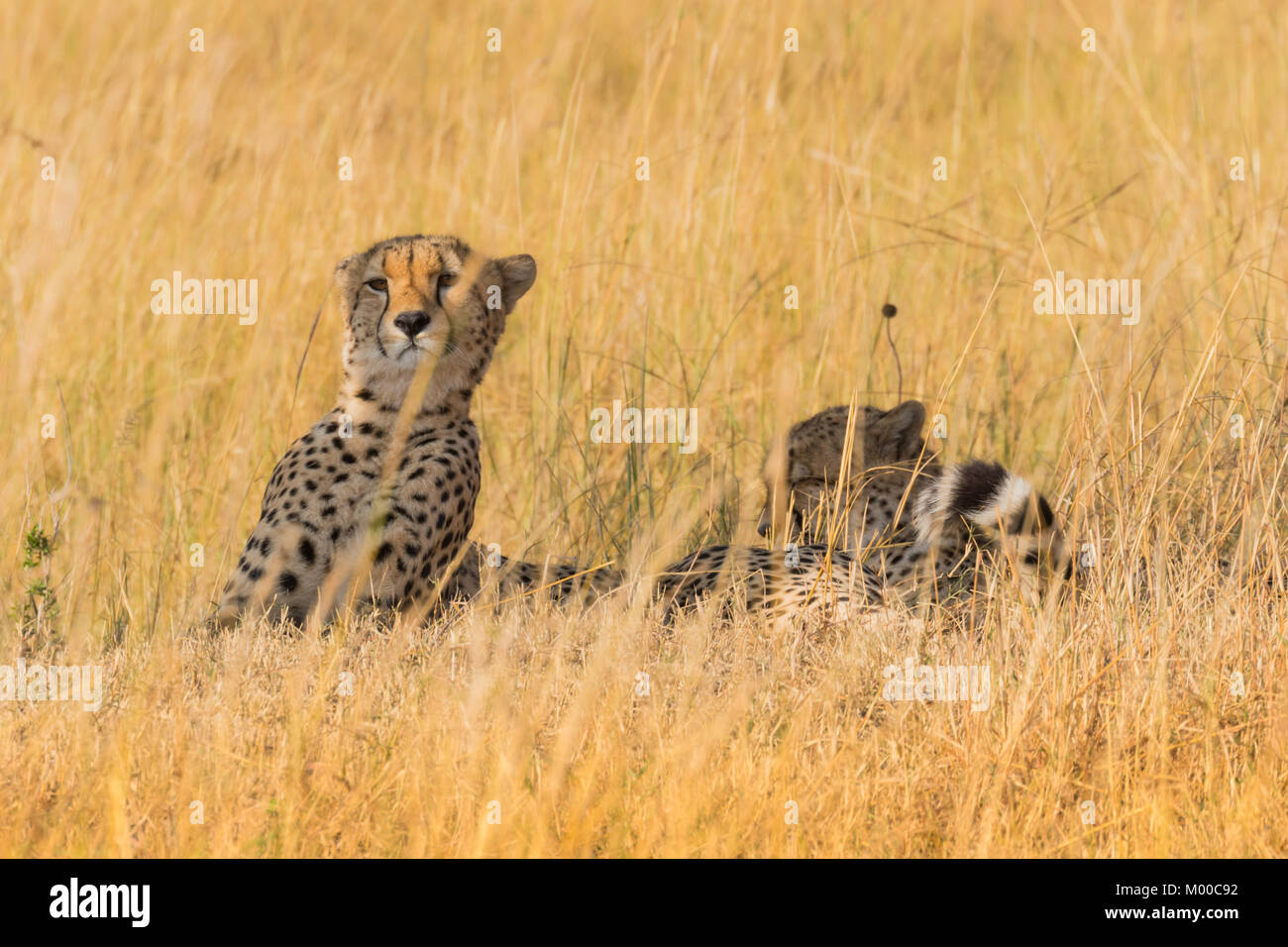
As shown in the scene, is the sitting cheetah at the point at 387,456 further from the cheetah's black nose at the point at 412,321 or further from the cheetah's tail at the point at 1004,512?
the cheetah's tail at the point at 1004,512

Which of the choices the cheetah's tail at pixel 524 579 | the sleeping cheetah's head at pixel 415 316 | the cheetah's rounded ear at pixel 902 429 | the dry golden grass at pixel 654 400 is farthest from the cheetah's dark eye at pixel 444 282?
the cheetah's rounded ear at pixel 902 429

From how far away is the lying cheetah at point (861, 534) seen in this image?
3434 millimetres

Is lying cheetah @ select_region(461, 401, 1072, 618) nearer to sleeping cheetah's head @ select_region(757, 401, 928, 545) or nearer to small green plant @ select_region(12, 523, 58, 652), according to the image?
sleeping cheetah's head @ select_region(757, 401, 928, 545)

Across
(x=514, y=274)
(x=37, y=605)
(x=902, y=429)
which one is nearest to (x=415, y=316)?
(x=514, y=274)

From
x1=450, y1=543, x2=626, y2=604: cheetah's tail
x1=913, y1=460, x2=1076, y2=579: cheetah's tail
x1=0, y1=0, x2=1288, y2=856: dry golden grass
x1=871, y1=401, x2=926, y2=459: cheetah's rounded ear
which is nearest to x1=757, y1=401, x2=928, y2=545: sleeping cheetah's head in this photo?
x1=871, y1=401, x2=926, y2=459: cheetah's rounded ear

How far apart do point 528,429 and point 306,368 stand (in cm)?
77

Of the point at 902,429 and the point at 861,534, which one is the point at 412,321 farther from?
the point at 902,429

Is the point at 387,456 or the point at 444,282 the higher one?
the point at 444,282

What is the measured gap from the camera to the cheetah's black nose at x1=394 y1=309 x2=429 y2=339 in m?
3.83

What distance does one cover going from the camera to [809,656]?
3.32 m

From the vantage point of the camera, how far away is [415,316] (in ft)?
12.6

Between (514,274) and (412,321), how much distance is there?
45 centimetres

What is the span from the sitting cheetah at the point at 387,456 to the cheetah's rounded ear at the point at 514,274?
7 cm

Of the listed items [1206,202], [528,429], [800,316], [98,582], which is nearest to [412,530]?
[98,582]
